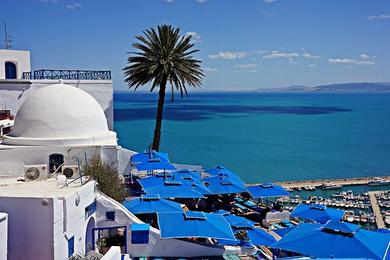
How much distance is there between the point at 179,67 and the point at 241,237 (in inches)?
678

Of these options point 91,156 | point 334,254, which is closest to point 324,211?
point 334,254

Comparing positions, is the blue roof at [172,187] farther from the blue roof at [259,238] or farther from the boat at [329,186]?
the boat at [329,186]

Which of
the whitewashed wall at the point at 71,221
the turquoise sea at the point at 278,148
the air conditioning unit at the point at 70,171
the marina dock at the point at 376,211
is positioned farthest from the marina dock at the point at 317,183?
the whitewashed wall at the point at 71,221

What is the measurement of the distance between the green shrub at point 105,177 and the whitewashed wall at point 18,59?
16.7 metres

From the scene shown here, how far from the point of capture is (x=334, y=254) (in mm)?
12523

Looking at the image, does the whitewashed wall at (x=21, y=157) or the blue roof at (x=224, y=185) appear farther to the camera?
the blue roof at (x=224, y=185)

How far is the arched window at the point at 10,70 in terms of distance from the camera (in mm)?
32000

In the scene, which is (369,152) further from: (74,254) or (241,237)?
(74,254)

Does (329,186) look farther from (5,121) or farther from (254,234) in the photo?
(5,121)

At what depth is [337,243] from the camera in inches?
511

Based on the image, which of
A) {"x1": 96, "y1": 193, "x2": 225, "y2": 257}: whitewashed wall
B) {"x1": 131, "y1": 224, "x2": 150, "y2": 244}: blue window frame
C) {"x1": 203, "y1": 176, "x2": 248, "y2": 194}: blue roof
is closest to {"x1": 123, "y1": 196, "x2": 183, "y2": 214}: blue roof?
{"x1": 96, "y1": 193, "x2": 225, "y2": 257}: whitewashed wall

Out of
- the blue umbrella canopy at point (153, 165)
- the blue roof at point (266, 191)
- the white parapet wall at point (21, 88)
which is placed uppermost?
the white parapet wall at point (21, 88)

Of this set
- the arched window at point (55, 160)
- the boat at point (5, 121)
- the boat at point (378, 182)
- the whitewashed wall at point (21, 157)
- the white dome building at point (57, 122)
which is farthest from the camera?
the boat at point (378, 182)

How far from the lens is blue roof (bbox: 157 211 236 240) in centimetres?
1450
